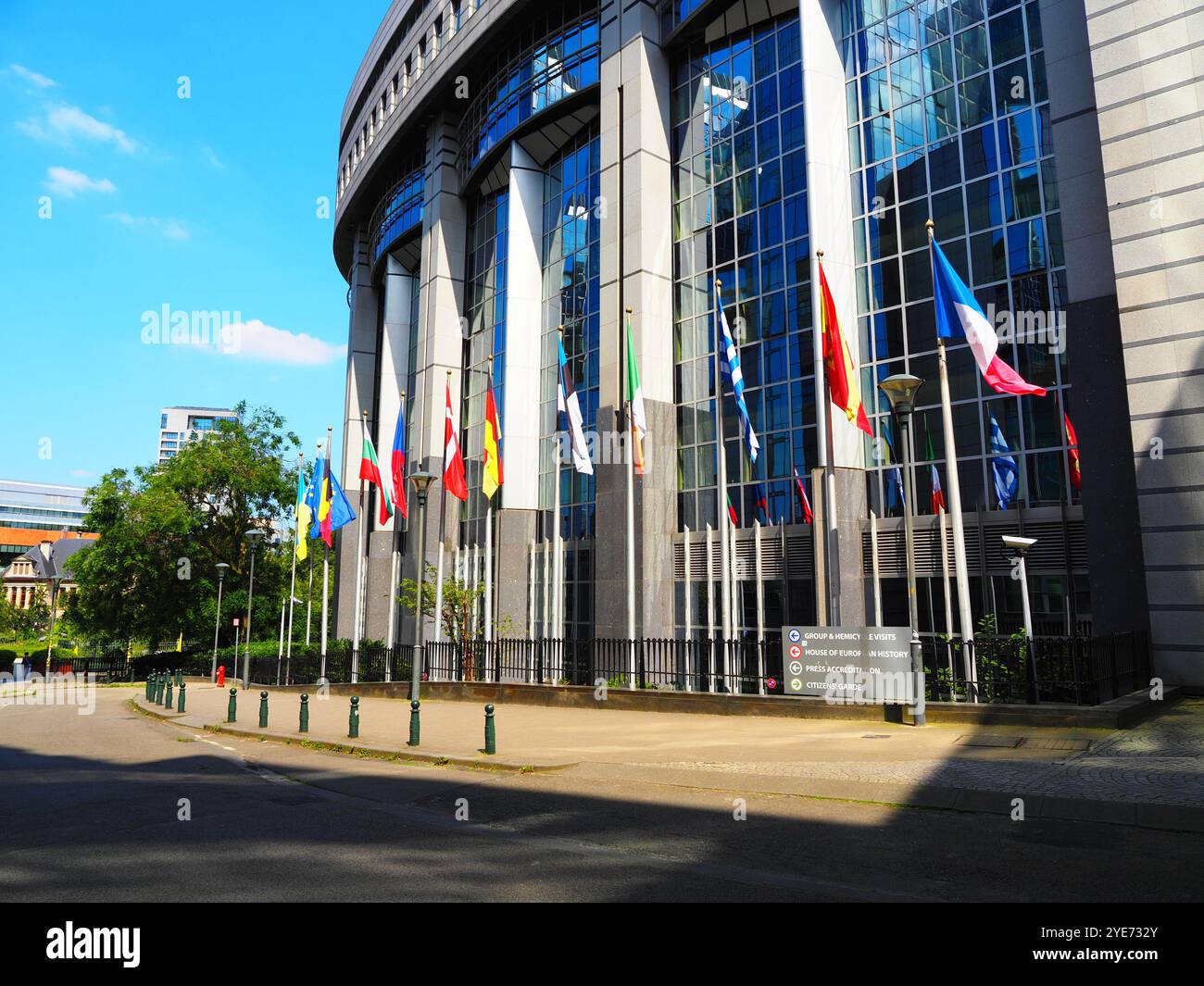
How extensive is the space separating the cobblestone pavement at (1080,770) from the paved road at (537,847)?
3.06ft

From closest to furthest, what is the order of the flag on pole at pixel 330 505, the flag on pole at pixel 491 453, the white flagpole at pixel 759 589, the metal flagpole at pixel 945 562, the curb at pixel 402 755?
the curb at pixel 402 755 → the metal flagpole at pixel 945 562 → the white flagpole at pixel 759 589 → the flag on pole at pixel 491 453 → the flag on pole at pixel 330 505

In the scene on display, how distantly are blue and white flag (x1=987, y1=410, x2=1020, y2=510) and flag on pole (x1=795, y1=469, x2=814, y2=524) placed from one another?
5.40 metres

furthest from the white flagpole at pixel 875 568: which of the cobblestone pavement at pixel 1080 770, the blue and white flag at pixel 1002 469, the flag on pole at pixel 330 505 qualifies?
the flag on pole at pixel 330 505

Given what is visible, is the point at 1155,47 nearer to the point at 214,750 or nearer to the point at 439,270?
the point at 214,750

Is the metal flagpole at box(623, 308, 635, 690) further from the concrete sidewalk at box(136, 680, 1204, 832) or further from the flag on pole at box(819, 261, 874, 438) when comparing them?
the flag on pole at box(819, 261, 874, 438)

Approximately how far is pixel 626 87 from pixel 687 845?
93.5 ft

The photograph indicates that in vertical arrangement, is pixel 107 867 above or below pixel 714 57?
below

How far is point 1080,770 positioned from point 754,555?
14871 mm

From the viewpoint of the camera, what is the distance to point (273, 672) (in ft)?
137

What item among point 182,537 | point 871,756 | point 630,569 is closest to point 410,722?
point 630,569

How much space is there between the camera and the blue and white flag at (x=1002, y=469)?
2050 centimetres

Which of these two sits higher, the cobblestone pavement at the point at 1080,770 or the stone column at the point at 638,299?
the stone column at the point at 638,299

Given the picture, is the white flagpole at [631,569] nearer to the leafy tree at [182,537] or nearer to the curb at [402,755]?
the curb at [402,755]
